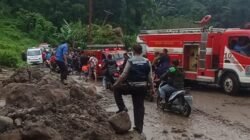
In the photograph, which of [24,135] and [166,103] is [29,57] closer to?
[166,103]

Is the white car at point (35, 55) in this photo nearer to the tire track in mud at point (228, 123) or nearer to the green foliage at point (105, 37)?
the green foliage at point (105, 37)

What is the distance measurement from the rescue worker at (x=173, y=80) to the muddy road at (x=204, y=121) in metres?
0.62

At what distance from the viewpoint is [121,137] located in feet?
27.6

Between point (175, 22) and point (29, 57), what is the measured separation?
1012 inches

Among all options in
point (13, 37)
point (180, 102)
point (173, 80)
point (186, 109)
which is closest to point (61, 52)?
point (173, 80)

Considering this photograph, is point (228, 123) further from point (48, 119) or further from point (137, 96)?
point (48, 119)

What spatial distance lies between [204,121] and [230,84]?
6.19m

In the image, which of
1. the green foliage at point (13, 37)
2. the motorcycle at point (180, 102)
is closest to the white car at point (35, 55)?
the green foliage at point (13, 37)

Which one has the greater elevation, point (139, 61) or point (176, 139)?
point (139, 61)

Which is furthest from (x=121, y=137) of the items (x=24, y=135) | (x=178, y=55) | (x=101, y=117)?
(x=178, y=55)

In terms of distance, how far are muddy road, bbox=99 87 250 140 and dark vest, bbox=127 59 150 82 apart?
1.46m

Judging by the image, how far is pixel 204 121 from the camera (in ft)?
38.0

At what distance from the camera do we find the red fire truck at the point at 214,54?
1709 centimetres

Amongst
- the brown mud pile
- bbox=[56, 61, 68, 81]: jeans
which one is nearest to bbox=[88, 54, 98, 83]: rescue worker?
bbox=[56, 61, 68, 81]: jeans
